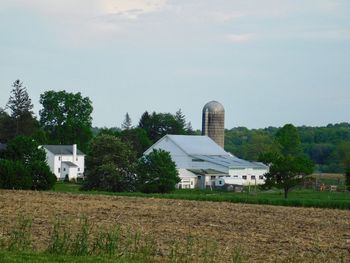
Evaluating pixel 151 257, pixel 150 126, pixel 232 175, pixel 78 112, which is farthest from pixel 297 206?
pixel 150 126

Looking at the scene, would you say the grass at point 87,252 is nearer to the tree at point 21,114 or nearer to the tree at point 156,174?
the tree at point 156,174

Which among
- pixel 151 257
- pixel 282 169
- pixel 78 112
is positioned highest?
pixel 78 112

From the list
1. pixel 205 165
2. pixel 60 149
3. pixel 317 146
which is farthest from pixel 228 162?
pixel 317 146

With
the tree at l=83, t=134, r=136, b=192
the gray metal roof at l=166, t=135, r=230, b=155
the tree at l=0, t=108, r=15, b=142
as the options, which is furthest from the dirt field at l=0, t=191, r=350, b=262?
the tree at l=0, t=108, r=15, b=142

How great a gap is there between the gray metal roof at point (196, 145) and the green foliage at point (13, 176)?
42481 mm

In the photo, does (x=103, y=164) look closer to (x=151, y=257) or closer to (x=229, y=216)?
(x=229, y=216)

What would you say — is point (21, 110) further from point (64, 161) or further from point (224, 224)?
point (224, 224)

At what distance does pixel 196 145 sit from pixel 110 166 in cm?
3633

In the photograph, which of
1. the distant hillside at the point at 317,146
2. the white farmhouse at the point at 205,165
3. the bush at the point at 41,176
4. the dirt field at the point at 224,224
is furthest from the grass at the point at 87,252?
the distant hillside at the point at 317,146

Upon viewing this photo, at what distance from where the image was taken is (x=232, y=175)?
90.9 m

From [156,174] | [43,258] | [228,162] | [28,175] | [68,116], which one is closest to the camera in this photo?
[43,258]

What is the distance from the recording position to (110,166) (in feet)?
208

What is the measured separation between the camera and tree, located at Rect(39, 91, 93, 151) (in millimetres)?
107812

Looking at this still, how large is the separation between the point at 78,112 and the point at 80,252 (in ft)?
307
